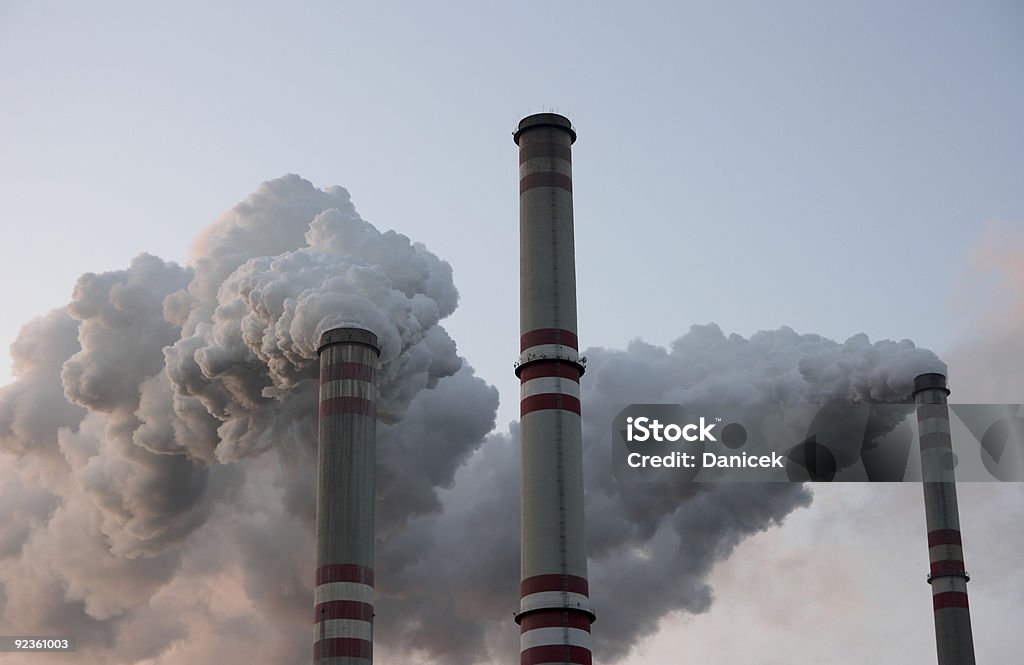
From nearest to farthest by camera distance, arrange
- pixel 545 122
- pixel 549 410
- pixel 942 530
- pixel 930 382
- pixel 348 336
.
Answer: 1. pixel 549 410
2. pixel 545 122
3. pixel 348 336
4. pixel 942 530
5. pixel 930 382

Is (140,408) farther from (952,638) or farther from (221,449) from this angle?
(952,638)

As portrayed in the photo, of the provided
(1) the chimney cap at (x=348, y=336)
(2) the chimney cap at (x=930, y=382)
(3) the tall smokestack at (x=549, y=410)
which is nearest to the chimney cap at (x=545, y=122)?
(3) the tall smokestack at (x=549, y=410)

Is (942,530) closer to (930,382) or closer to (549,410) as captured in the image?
(930,382)

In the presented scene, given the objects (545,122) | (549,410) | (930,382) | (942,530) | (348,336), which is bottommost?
(942,530)

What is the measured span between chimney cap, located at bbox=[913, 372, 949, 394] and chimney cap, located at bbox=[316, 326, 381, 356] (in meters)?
25.4

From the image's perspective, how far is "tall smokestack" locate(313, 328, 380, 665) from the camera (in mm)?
55906

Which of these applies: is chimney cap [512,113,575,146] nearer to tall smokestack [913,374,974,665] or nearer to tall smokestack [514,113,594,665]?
tall smokestack [514,113,594,665]

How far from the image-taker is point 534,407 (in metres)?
49.2

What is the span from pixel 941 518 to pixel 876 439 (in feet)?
19.7

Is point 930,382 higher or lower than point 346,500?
higher

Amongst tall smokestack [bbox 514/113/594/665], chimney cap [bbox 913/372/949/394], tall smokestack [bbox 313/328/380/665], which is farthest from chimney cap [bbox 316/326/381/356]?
chimney cap [bbox 913/372/949/394]

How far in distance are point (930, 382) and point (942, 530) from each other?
6.86 meters

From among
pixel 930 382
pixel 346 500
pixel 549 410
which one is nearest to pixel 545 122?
pixel 549 410

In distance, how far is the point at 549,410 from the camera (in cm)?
4884
